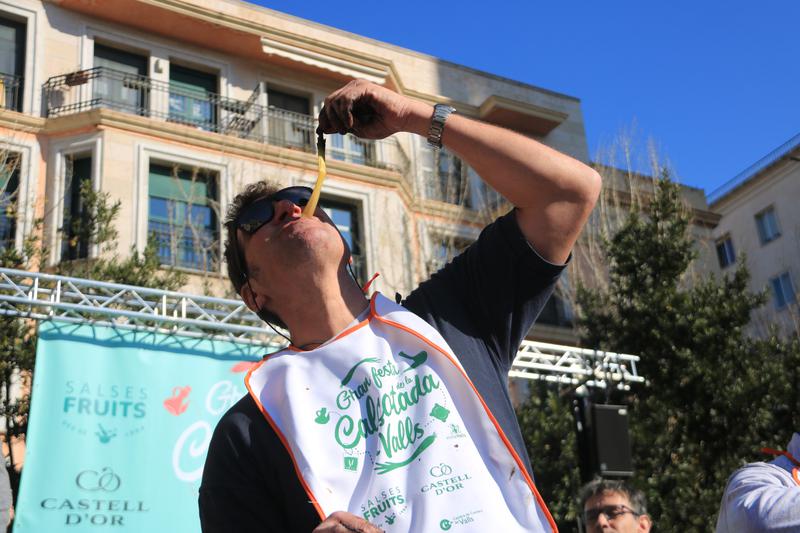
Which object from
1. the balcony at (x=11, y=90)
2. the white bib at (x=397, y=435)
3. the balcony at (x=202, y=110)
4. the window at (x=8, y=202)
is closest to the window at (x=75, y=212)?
the window at (x=8, y=202)

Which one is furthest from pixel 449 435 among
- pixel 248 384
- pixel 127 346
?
pixel 127 346

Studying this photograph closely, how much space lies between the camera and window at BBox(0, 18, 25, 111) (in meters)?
15.0

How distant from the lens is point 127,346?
26.6 ft

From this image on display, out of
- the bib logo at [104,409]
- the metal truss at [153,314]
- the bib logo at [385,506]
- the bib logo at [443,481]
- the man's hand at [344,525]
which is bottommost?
the man's hand at [344,525]

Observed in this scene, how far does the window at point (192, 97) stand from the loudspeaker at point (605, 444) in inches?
400

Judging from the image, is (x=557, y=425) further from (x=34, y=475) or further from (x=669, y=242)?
(x=34, y=475)

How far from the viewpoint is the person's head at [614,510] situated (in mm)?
4758

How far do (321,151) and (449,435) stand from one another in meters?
0.78

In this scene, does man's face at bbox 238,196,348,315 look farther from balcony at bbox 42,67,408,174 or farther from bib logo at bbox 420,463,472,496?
balcony at bbox 42,67,408,174

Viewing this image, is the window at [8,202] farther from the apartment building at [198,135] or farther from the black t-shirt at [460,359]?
the black t-shirt at [460,359]

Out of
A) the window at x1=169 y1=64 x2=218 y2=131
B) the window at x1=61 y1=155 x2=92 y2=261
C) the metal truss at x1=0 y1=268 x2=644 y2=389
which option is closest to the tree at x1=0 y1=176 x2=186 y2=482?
the window at x1=61 y1=155 x2=92 y2=261

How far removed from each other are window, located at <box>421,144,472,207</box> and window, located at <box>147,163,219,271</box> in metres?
4.90

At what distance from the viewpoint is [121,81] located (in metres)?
15.9

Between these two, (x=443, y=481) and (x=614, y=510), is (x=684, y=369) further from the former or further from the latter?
(x=443, y=481)
